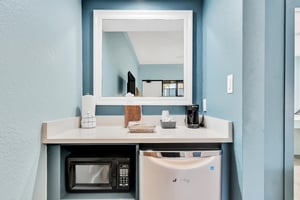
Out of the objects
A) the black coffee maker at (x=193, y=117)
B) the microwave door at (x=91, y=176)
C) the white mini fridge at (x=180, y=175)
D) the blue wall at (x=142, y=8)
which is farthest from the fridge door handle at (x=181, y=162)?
the blue wall at (x=142, y=8)

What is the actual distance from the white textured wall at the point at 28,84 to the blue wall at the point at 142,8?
1.39ft

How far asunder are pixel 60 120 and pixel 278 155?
1.39 meters

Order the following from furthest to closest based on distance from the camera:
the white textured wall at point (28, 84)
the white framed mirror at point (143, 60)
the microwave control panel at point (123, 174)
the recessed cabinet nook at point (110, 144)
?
the white framed mirror at point (143, 60), the microwave control panel at point (123, 174), the recessed cabinet nook at point (110, 144), the white textured wall at point (28, 84)

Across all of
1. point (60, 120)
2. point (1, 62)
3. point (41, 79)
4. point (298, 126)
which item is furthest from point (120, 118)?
point (298, 126)

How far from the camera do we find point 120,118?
2049 mm

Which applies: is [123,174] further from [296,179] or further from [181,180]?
[296,179]

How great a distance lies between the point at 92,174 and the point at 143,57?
3.74 ft

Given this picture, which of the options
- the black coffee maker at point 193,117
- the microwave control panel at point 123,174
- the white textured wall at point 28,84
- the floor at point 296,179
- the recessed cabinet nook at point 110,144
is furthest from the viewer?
the black coffee maker at point 193,117

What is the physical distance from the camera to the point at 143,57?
2062mm

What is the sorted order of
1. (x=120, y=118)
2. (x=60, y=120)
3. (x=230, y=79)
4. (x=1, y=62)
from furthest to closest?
(x=120, y=118)
(x=60, y=120)
(x=230, y=79)
(x=1, y=62)

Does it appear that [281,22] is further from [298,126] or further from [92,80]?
[92,80]

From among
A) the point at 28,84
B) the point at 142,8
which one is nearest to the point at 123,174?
the point at 28,84

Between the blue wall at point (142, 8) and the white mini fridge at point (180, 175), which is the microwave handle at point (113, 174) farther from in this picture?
the blue wall at point (142, 8)

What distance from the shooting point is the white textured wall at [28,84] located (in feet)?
3.06
